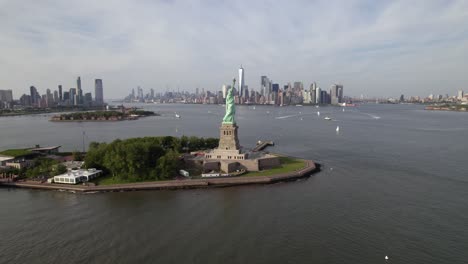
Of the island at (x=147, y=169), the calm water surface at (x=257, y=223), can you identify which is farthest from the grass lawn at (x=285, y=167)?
the calm water surface at (x=257, y=223)

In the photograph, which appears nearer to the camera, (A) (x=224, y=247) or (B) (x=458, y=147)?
(A) (x=224, y=247)

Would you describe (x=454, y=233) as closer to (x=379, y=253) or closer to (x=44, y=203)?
(x=379, y=253)

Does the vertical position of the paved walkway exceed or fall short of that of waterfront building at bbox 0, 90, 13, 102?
it falls short

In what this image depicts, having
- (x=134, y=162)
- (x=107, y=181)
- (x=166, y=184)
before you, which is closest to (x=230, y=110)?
(x=166, y=184)

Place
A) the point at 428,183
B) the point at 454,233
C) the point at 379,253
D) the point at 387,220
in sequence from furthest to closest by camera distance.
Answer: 1. the point at 428,183
2. the point at 387,220
3. the point at 454,233
4. the point at 379,253

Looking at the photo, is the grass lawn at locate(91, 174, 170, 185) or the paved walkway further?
the grass lawn at locate(91, 174, 170, 185)

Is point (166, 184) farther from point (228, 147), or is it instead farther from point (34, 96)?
point (34, 96)

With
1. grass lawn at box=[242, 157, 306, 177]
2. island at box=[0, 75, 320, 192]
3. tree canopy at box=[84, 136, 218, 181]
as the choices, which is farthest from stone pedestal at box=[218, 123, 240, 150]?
tree canopy at box=[84, 136, 218, 181]

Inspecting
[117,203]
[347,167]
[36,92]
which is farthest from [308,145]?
[36,92]

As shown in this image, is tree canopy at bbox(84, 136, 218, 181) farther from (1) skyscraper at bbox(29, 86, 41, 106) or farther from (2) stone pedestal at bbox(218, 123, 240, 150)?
(1) skyscraper at bbox(29, 86, 41, 106)
